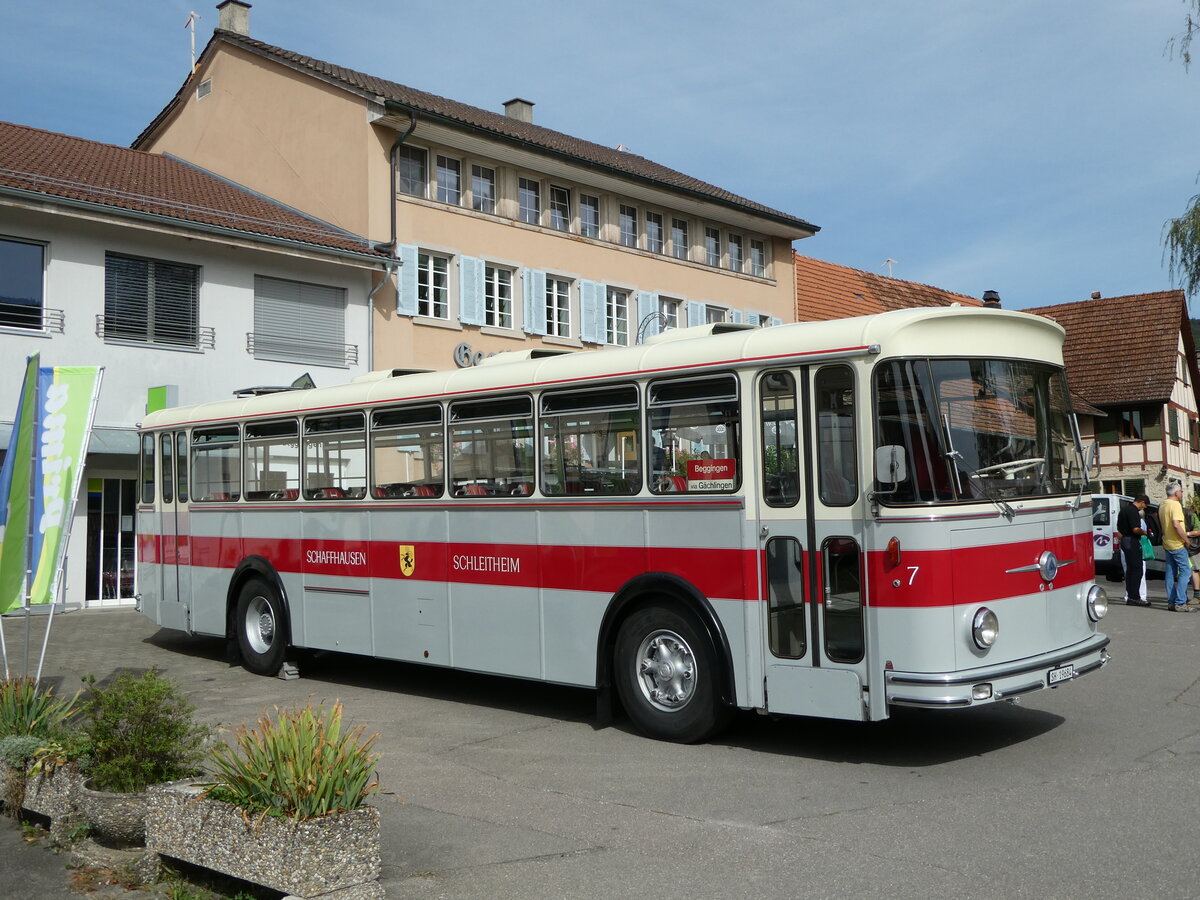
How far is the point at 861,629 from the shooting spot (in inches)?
303

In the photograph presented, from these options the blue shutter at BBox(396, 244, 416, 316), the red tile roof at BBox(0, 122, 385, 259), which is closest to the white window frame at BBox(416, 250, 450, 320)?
the blue shutter at BBox(396, 244, 416, 316)

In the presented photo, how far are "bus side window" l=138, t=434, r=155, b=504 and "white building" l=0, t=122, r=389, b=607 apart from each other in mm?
5214

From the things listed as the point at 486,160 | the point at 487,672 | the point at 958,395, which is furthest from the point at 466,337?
the point at 958,395

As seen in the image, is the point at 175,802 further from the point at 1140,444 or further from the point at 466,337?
the point at 1140,444

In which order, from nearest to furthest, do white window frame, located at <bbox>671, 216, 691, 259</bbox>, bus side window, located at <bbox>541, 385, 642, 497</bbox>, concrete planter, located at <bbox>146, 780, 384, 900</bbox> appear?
concrete planter, located at <bbox>146, 780, 384, 900</bbox>
bus side window, located at <bbox>541, 385, 642, 497</bbox>
white window frame, located at <bbox>671, 216, 691, 259</bbox>

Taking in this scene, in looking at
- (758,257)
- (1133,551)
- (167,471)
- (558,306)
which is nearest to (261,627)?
(167,471)

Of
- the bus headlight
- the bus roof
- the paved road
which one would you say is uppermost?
the bus roof

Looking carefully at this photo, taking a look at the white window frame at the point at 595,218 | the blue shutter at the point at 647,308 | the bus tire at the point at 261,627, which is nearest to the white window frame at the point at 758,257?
the blue shutter at the point at 647,308

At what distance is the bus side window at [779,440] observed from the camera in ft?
26.5

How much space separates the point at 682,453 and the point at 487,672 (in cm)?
283

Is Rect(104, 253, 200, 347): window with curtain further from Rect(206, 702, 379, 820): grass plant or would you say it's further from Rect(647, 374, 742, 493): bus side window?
Rect(206, 702, 379, 820): grass plant

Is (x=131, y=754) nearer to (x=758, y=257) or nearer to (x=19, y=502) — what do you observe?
(x=19, y=502)

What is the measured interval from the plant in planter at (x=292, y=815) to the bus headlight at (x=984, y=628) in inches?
153

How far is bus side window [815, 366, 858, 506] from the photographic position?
7793 mm
